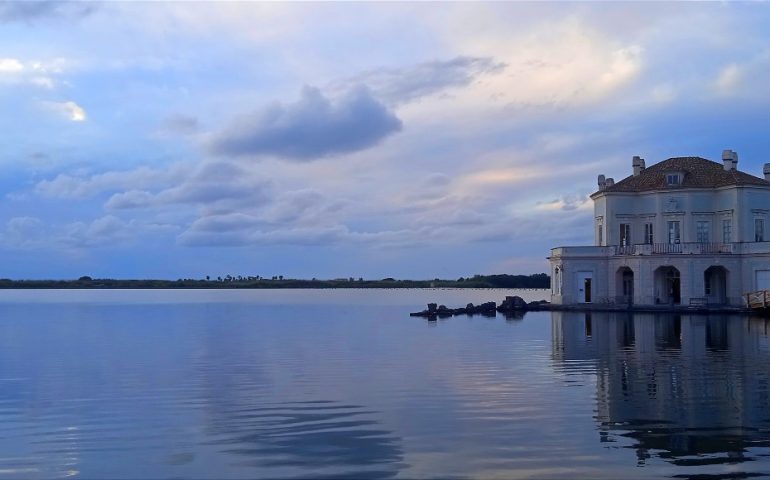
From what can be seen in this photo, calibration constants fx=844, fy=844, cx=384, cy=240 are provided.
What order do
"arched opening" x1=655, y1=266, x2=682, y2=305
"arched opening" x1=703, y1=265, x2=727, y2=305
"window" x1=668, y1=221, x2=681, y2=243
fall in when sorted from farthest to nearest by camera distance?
"window" x1=668, y1=221, x2=681, y2=243 → "arched opening" x1=655, y1=266, x2=682, y2=305 → "arched opening" x1=703, y1=265, x2=727, y2=305

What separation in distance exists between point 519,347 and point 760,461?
61.8 feet

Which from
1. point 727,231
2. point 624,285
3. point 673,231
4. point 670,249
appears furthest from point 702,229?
point 624,285

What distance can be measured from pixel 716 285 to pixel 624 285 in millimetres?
5615

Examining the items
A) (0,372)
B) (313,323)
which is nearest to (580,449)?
(0,372)

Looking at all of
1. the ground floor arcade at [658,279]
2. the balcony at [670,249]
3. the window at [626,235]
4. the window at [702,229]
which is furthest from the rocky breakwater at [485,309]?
the window at [702,229]

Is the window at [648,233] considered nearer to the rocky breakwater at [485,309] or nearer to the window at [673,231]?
the window at [673,231]

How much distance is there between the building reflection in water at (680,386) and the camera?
13367mm

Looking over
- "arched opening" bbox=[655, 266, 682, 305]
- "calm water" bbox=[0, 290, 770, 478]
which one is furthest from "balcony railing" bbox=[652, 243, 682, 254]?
"calm water" bbox=[0, 290, 770, 478]

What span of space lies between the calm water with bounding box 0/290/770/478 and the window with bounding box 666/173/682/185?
70.2 feet

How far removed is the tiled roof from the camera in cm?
5238

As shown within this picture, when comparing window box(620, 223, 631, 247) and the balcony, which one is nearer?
the balcony

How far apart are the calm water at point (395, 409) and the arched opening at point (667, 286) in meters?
18.7

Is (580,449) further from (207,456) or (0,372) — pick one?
(0,372)

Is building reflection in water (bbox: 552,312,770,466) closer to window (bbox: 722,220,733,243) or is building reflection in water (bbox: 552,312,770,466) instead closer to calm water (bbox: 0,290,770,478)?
calm water (bbox: 0,290,770,478)
